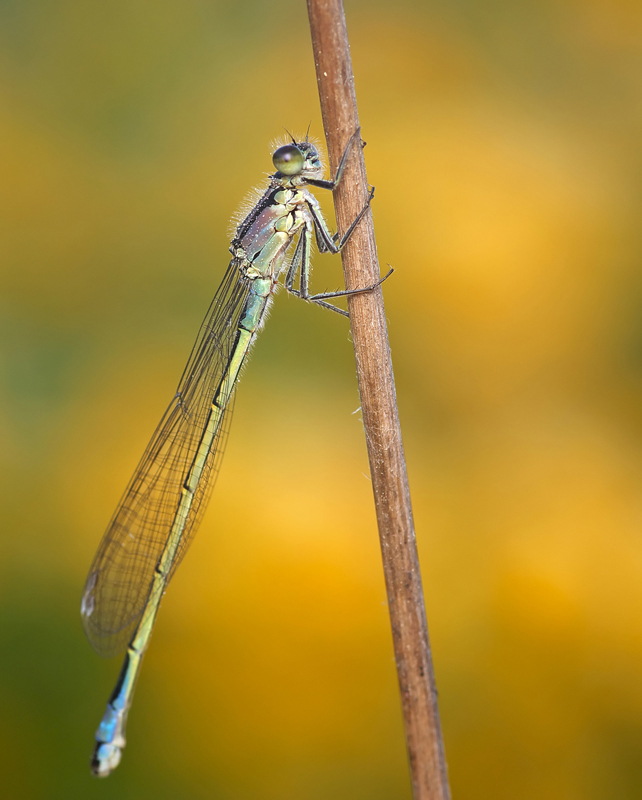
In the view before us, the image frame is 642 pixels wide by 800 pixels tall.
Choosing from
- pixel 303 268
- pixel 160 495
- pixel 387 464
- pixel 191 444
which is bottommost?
pixel 387 464

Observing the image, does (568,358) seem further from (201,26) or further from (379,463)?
(201,26)

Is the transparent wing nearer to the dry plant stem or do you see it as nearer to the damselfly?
the damselfly

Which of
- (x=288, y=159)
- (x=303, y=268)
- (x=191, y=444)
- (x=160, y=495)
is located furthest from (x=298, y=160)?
(x=160, y=495)

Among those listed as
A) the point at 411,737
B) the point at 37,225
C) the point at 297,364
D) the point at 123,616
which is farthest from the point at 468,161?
the point at 411,737

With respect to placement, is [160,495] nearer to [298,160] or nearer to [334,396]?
[334,396]

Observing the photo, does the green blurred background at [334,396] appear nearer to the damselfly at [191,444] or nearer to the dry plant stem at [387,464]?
the damselfly at [191,444]

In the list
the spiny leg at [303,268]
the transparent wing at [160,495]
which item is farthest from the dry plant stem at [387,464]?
the transparent wing at [160,495]
